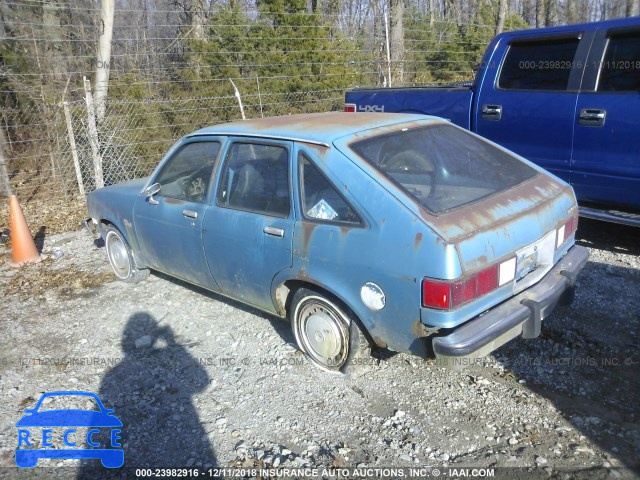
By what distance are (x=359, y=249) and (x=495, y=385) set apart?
4.14 ft

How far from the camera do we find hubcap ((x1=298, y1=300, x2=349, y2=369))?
11.5 feet

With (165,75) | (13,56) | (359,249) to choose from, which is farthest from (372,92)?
(13,56)

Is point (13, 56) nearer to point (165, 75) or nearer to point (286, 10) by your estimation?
point (165, 75)

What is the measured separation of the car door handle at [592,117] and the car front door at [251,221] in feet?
9.72

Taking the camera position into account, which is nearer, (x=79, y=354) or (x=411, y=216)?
(x=411, y=216)

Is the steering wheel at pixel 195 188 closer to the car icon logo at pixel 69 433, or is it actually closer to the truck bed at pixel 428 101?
the car icon logo at pixel 69 433

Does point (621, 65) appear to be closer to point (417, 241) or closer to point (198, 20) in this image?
point (417, 241)

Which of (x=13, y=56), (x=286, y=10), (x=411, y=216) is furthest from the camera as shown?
(x=286, y=10)

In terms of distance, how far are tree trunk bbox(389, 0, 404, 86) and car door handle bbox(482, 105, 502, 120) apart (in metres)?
7.66

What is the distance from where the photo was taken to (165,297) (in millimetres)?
5203

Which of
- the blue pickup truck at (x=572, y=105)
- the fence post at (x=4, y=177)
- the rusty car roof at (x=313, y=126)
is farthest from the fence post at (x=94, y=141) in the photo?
the blue pickup truck at (x=572, y=105)

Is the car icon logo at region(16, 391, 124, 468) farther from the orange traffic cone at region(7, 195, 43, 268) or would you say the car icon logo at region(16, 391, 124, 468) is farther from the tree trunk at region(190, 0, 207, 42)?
the tree trunk at region(190, 0, 207, 42)

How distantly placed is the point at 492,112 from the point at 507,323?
130 inches

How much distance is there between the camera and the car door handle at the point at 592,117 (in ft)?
16.2
